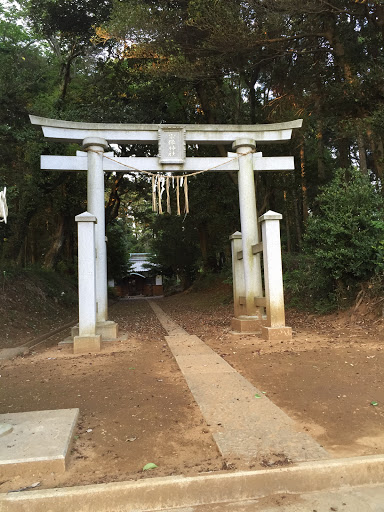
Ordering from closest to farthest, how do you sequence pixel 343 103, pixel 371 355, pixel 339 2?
pixel 371 355 → pixel 339 2 → pixel 343 103

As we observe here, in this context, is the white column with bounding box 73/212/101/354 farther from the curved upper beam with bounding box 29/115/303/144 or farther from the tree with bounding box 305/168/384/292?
the tree with bounding box 305/168/384/292

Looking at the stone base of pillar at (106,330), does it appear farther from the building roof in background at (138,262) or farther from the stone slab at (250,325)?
the building roof in background at (138,262)

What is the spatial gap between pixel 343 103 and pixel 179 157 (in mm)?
5244

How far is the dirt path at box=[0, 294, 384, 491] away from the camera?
3072 mm

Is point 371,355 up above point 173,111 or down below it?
below

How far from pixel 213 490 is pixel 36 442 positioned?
1535mm

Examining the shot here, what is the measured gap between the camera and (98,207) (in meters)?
8.94

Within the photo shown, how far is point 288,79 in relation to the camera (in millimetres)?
13852

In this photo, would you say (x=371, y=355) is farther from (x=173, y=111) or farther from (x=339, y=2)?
(x=173, y=111)

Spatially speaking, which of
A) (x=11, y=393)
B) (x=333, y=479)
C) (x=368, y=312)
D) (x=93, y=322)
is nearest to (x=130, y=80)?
(x=93, y=322)

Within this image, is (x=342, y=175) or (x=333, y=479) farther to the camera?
(x=342, y=175)

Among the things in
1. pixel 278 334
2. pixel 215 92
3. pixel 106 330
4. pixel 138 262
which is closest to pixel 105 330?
pixel 106 330

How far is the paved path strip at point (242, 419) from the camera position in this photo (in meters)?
3.06

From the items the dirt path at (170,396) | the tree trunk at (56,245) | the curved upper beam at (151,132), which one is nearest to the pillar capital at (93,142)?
the curved upper beam at (151,132)
